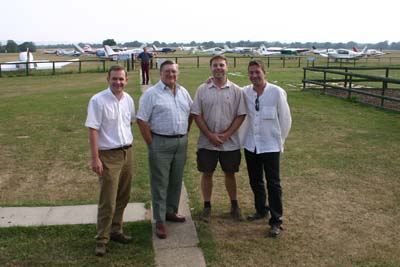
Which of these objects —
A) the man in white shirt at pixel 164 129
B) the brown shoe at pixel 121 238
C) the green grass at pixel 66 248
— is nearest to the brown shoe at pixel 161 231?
the man in white shirt at pixel 164 129

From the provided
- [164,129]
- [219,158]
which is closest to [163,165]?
[164,129]

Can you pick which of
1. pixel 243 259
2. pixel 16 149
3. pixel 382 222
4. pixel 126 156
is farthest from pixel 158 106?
pixel 16 149

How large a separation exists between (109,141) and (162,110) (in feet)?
1.91

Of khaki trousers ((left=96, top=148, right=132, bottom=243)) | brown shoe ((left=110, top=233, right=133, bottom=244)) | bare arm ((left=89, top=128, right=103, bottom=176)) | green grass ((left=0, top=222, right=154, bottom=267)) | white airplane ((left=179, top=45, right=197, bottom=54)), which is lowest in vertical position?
green grass ((left=0, top=222, right=154, bottom=267))

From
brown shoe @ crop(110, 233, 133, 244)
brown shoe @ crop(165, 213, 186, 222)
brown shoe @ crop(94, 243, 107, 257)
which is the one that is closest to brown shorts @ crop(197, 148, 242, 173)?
brown shoe @ crop(165, 213, 186, 222)

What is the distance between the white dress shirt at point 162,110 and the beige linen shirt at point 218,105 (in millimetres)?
242

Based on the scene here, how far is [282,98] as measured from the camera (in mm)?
4359

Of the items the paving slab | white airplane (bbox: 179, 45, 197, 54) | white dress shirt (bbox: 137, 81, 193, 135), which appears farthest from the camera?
white airplane (bbox: 179, 45, 197, 54)

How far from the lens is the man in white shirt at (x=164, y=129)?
13.6ft

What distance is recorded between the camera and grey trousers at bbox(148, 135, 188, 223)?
167 inches

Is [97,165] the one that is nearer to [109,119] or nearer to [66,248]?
[109,119]

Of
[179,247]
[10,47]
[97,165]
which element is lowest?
[179,247]

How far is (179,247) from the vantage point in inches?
163

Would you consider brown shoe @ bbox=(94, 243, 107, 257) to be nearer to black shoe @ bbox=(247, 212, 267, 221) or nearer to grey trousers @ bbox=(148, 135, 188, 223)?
grey trousers @ bbox=(148, 135, 188, 223)
